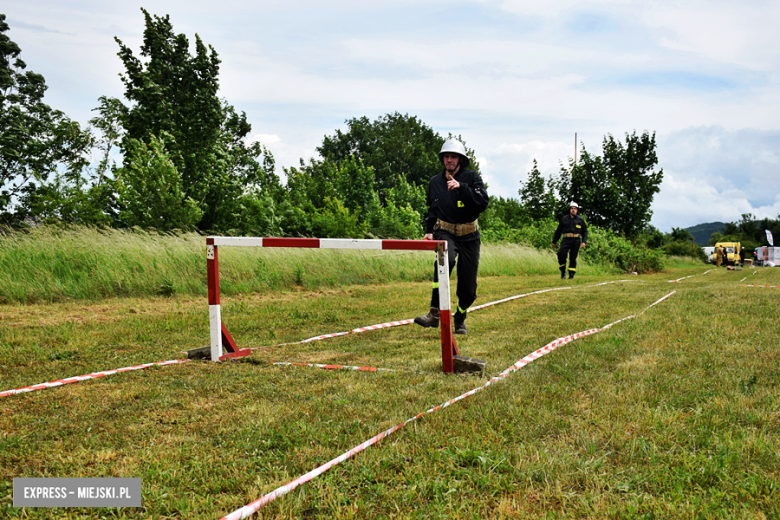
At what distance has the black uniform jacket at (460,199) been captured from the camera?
→ 6180 millimetres

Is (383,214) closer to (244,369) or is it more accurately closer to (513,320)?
(513,320)

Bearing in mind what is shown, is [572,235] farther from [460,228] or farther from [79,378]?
[79,378]

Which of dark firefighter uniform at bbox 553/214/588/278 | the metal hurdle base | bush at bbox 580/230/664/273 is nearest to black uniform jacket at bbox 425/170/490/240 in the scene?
the metal hurdle base

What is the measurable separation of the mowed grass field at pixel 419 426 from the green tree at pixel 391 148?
5119 cm

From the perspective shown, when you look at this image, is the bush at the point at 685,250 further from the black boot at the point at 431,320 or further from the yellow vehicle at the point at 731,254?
the black boot at the point at 431,320

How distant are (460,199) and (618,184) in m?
27.5

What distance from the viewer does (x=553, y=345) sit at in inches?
215

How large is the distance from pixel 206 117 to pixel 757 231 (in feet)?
333

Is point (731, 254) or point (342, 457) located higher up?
point (731, 254)

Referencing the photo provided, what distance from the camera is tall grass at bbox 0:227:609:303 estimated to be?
931cm

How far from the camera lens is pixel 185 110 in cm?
2459

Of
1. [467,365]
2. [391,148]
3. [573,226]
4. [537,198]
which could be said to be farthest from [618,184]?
[391,148]

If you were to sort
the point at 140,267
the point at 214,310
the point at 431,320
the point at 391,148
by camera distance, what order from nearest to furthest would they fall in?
the point at 214,310, the point at 431,320, the point at 140,267, the point at 391,148

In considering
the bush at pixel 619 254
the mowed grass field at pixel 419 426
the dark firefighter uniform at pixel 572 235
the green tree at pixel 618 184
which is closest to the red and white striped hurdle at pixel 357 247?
the mowed grass field at pixel 419 426
